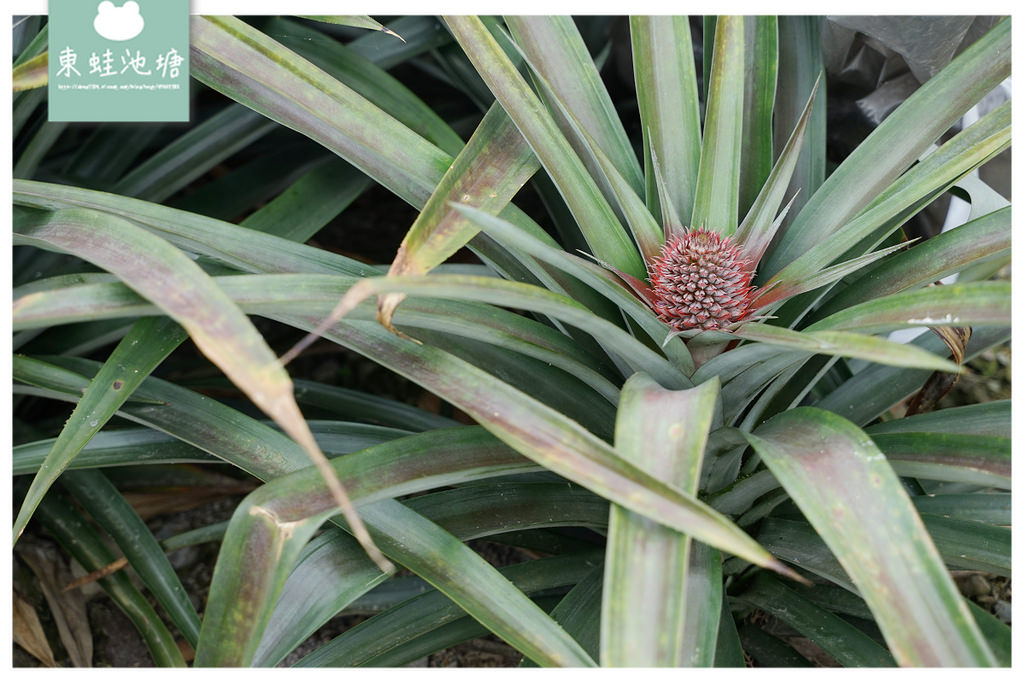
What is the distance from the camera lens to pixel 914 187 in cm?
66

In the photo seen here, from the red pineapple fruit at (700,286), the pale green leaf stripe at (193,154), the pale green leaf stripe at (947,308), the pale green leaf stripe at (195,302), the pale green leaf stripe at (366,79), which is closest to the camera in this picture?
the pale green leaf stripe at (195,302)

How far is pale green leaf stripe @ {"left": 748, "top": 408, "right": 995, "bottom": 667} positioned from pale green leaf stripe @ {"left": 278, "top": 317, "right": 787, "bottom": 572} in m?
0.07

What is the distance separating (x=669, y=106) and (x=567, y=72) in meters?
0.11

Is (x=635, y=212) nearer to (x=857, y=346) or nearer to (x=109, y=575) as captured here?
(x=857, y=346)

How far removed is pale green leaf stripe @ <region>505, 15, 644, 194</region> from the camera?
A: 0.78 m

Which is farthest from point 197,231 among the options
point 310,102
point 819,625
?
point 819,625

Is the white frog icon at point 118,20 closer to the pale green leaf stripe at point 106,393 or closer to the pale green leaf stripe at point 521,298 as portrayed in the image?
the pale green leaf stripe at point 106,393

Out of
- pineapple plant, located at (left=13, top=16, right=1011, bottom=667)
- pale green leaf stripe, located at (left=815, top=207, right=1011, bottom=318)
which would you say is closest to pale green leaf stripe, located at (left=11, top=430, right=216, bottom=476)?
pineapple plant, located at (left=13, top=16, right=1011, bottom=667)

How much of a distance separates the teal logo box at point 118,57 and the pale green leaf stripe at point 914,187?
1.88ft

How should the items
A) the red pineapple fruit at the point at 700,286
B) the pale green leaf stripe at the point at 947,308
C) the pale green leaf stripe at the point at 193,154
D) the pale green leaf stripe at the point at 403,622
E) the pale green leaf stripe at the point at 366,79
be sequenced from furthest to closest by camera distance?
the pale green leaf stripe at the point at 193,154 → the pale green leaf stripe at the point at 366,79 → the pale green leaf stripe at the point at 403,622 → the red pineapple fruit at the point at 700,286 → the pale green leaf stripe at the point at 947,308

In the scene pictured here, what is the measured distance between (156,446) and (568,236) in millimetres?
541

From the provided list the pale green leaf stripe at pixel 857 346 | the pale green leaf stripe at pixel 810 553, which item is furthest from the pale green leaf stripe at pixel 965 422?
the pale green leaf stripe at pixel 857 346

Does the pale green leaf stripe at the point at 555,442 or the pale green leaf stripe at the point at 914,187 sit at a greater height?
the pale green leaf stripe at the point at 914,187

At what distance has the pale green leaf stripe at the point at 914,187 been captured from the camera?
2.12ft
